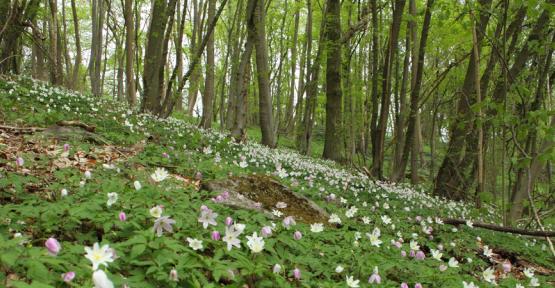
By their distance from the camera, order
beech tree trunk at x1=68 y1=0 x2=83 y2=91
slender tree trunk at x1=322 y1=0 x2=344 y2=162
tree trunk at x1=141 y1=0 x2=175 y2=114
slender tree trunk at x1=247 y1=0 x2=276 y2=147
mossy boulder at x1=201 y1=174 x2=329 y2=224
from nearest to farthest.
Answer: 1. mossy boulder at x1=201 y1=174 x2=329 y2=224
2. tree trunk at x1=141 y1=0 x2=175 y2=114
3. slender tree trunk at x1=247 y1=0 x2=276 y2=147
4. slender tree trunk at x1=322 y1=0 x2=344 y2=162
5. beech tree trunk at x1=68 y1=0 x2=83 y2=91

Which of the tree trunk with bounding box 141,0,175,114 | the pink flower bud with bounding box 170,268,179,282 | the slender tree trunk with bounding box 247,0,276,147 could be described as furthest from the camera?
the slender tree trunk with bounding box 247,0,276,147

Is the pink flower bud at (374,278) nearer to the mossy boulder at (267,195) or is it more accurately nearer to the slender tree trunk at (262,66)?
the mossy boulder at (267,195)

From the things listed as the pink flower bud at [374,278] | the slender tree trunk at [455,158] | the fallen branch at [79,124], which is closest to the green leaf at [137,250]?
the pink flower bud at [374,278]

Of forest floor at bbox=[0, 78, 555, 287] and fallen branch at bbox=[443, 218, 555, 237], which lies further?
fallen branch at bbox=[443, 218, 555, 237]

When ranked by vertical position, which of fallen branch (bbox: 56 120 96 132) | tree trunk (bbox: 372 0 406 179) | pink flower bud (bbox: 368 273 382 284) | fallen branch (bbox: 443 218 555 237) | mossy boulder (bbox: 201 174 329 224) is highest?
tree trunk (bbox: 372 0 406 179)

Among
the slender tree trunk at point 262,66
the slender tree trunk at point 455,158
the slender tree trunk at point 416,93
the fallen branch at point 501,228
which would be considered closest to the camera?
the fallen branch at point 501,228

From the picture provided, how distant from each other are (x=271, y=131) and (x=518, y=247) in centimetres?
865

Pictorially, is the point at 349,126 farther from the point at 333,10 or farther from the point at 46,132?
the point at 46,132

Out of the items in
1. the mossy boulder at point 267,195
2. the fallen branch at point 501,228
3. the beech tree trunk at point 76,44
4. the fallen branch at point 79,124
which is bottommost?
the fallen branch at point 501,228

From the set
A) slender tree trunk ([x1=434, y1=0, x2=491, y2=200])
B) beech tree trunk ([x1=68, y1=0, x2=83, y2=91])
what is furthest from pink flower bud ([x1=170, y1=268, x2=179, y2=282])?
beech tree trunk ([x1=68, y1=0, x2=83, y2=91])

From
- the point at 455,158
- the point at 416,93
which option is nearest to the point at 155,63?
the point at 416,93

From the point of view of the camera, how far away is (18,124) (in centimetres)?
634

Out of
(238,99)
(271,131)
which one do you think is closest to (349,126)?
(271,131)

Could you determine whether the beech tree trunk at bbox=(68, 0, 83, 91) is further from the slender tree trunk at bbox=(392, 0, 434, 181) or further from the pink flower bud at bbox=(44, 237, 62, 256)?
the pink flower bud at bbox=(44, 237, 62, 256)
